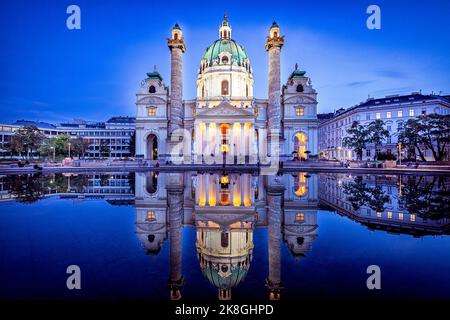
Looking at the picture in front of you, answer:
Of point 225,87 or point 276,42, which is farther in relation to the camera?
point 225,87

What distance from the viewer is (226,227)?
792 cm

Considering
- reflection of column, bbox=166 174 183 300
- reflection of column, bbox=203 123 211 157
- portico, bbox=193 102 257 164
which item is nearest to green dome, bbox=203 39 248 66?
portico, bbox=193 102 257 164

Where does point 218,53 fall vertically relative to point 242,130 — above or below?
above

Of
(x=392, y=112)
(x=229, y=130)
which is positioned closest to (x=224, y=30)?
(x=229, y=130)

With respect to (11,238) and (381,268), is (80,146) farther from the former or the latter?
(381,268)

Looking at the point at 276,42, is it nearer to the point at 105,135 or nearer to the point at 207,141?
the point at 207,141

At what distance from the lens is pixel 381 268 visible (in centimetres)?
527

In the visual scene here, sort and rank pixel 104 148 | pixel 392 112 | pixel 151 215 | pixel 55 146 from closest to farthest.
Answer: pixel 151 215, pixel 392 112, pixel 55 146, pixel 104 148

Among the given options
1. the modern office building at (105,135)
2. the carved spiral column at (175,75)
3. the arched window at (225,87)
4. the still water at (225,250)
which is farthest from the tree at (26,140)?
the still water at (225,250)

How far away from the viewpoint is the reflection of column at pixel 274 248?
435cm

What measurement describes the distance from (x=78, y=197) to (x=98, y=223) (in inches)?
266

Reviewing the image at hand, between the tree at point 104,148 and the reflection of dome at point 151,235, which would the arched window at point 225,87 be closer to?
the reflection of dome at point 151,235

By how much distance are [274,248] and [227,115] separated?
4396 cm
